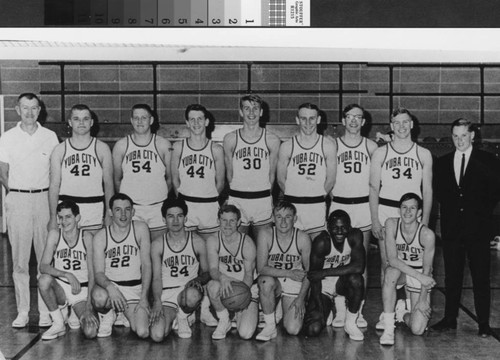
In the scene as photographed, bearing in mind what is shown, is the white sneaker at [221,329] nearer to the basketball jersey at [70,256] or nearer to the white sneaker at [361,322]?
the white sneaker at [361,322]

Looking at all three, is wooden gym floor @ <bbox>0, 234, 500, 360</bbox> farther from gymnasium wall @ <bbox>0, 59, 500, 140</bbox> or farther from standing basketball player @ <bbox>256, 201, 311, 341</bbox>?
gymnasium wall @ <bbox>0, 59, 500, 140</bbox>

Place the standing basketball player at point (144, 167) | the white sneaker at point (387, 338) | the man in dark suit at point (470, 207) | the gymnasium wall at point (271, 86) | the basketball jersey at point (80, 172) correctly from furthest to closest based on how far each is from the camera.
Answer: the gymnasium wall at point (271, 86) → the standing basketball player at point (144, 167) → the basketball jersey at point (80, 172) → the man in dark suit at point (470, 207) → the white sneaker at point (387, 338)

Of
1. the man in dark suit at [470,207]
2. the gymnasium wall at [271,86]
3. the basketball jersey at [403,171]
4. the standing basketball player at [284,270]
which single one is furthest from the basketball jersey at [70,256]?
the gymnasium wall at [271,86]

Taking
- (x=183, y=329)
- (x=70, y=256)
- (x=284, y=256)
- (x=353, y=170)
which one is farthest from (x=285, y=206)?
(x=70, y=256)

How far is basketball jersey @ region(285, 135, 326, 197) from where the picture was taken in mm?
5363

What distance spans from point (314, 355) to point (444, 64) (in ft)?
19.6

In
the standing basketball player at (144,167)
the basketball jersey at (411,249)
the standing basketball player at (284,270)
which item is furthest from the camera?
the standing basketball player at (144,167)

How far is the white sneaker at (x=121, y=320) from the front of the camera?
5.19m

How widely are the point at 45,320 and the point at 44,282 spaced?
0.36m

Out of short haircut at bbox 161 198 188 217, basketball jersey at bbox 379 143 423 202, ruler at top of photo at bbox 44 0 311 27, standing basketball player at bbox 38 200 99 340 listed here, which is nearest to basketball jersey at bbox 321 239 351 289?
basketball jersey at bbox 379 143 423 202

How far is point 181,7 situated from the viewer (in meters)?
2.18

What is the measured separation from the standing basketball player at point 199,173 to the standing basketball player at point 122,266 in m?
0.56

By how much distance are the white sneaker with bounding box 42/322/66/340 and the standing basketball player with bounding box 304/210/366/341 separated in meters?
1.80

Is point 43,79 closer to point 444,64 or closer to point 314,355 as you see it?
point 444,64
